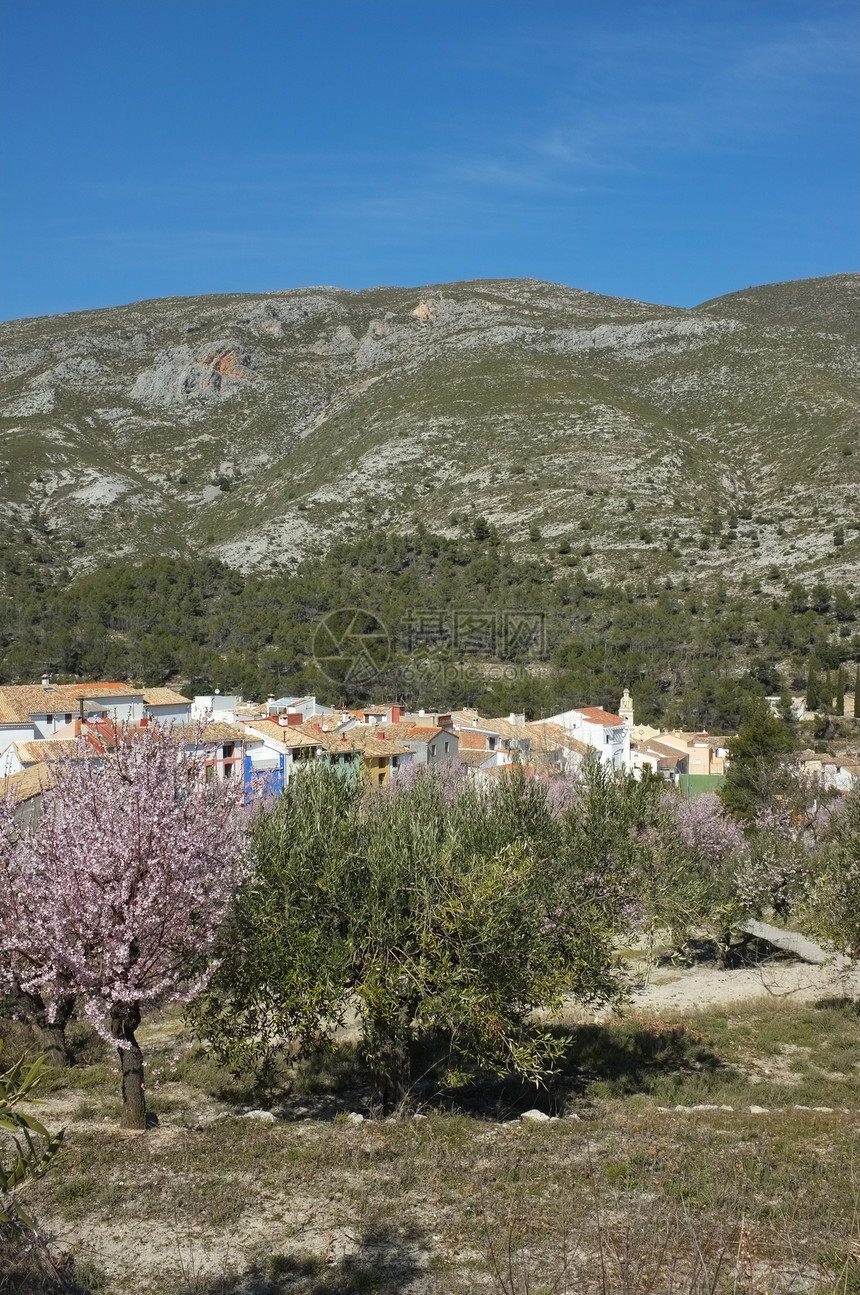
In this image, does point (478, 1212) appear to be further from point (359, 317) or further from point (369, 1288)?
point (359, 317)

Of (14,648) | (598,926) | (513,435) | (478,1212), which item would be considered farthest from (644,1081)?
(513,435)

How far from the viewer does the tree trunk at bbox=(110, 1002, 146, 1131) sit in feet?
40.4

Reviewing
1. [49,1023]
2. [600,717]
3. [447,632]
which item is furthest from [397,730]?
[49,1023]

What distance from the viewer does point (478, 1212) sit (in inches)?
382

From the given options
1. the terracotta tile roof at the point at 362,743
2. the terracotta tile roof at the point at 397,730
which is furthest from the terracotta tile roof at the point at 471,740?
the terracotta tile roof at the point at 362,743

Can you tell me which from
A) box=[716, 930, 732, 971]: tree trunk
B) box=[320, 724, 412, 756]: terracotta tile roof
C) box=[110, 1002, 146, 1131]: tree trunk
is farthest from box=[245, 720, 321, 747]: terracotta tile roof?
box=[110, 1002, 146, 1131]: tree trunk

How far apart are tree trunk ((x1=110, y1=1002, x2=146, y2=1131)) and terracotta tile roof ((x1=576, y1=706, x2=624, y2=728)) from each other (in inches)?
1940

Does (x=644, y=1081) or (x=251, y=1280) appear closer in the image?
(x=251, y=1280)

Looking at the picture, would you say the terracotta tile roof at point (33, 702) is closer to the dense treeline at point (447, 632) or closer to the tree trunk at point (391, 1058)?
the dense treeline at point (447, 632)

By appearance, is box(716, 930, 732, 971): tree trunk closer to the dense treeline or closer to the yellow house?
the yellow house

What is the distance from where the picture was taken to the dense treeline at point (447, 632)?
7212cm

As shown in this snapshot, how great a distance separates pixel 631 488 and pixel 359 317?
92.0 metres

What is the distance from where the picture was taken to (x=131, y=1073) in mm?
12438

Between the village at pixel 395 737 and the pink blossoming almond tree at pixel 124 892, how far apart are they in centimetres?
2868
